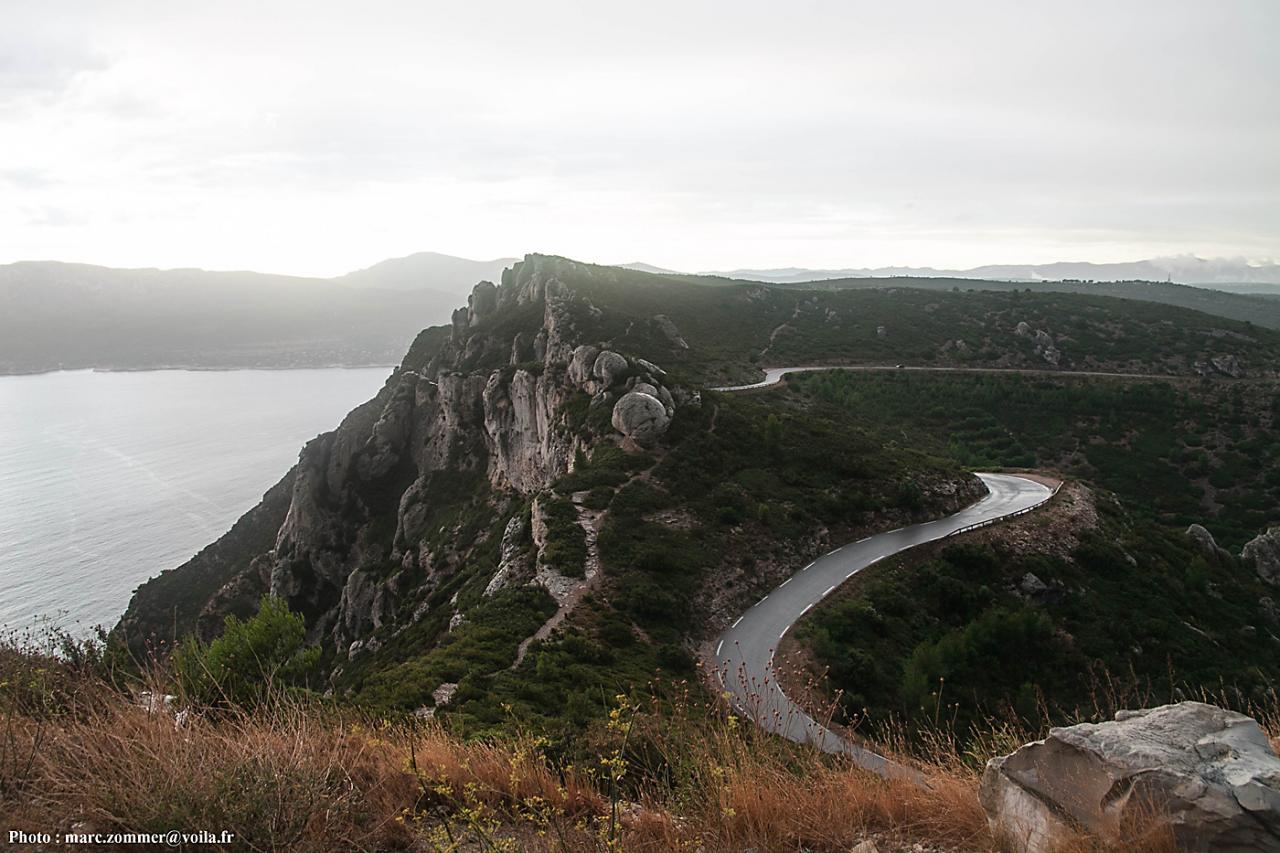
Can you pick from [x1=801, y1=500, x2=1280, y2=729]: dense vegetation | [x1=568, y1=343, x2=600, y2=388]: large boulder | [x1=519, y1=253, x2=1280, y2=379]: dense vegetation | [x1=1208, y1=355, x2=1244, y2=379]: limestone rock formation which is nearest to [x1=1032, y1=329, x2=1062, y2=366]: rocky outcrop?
[x1=519, y1=253, x2=1280, y2=379]: dense vegetation

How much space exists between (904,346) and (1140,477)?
35.2m

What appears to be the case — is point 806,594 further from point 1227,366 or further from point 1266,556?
point 1227,366

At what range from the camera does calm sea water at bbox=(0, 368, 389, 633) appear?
73750 millimetres

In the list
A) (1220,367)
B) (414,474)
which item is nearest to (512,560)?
(414,474)

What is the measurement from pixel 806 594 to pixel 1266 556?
93.0 ft

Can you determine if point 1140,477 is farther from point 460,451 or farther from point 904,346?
point 460,451

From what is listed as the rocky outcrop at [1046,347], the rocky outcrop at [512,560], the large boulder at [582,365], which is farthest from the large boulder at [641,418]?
the rocky outcrop at [1046,347]

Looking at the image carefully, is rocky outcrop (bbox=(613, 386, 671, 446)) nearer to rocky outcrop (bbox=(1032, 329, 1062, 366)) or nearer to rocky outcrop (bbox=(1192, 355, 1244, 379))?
rocky outcrop (bbox=(1032, 329, 1062, 366))

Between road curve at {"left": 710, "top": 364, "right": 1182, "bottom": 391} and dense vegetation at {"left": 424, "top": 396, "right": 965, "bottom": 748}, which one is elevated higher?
road curve at {"left": 710, "top": 364, "right": 1182, "bottom": 391}

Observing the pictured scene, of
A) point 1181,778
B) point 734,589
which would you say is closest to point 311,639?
point 734,589

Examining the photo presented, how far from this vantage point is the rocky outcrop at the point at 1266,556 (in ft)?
113

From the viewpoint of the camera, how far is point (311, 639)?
5206 cm

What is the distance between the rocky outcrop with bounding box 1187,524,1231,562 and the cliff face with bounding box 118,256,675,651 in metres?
27.8

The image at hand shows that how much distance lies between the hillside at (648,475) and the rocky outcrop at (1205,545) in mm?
888
